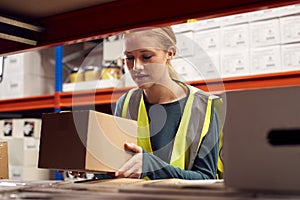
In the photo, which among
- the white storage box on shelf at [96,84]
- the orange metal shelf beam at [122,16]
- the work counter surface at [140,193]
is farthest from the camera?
the white storage box on shelf at [96,84]

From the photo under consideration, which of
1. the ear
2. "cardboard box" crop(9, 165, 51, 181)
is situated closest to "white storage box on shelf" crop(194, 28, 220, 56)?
the ear

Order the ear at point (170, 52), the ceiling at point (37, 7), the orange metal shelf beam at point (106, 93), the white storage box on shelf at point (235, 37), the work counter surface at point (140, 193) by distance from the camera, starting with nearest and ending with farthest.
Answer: the work counter surface at point (140, 193) → the ceiling at point (37, 7) → the ear at point (170, 52) → the orange metal shelf beam at point (106, 93) → the white storage box on shelf at point (235, 37)

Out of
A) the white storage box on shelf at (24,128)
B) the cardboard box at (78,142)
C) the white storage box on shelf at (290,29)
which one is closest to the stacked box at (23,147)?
the white storage box on shelf at (24,128)

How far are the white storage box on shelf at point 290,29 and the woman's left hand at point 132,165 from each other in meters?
1.14

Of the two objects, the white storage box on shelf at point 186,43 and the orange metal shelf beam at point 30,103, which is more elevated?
Answer: the white storage box on shelf at point 186,43

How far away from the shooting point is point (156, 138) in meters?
1.35

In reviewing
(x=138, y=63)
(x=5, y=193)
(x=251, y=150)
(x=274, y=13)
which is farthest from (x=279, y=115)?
(x=274, y=13)

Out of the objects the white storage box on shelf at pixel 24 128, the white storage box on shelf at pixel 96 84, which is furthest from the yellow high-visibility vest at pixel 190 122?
the white storage box on shelf at pixel 24 128

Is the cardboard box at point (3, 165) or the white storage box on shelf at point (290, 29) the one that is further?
the white storage box on shelf at point (290, 29)

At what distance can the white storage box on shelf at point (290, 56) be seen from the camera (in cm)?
182

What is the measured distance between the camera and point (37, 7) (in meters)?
0.80

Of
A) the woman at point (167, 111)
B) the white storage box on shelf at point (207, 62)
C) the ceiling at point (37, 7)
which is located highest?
the white storage box on shelf at point (207, 62)

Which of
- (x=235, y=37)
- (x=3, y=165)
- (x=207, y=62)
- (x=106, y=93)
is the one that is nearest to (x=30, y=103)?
(x=106, y=93)

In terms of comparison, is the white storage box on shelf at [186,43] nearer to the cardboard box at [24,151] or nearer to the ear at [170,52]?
the ear at [170,52]
